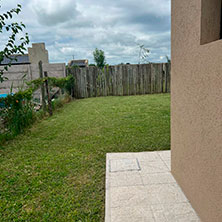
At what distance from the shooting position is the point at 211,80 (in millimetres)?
1364

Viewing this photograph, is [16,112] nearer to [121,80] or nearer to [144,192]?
[144,192]

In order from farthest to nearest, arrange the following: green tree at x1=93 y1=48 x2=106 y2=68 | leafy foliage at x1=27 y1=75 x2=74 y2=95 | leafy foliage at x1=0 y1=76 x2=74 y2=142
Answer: green tree at x1=93 y1=48 x2=106 y2=68, leafy foliage at x1=27 y1=75 x2=74 y2=95, leafy foliage at x1=0 y1=76 x2=74 y2=142

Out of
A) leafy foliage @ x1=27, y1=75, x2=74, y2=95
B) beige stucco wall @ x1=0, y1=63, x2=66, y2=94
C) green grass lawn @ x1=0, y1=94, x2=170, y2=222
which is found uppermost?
beige stucco wall @ x1=0, y1=63, x2=66, y2=94

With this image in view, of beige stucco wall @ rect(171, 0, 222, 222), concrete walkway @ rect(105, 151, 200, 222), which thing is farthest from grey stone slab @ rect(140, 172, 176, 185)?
beige stucco wall @ rect(171, 0, 222, 222)

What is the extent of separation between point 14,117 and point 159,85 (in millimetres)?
7691

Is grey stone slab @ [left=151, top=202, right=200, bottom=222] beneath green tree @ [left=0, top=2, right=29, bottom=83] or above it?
beneath

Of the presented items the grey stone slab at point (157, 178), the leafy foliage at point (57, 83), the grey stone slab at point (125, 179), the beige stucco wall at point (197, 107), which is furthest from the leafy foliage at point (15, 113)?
the beige stucco wall at point (197, 107)

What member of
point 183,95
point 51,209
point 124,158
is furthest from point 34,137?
point 183,95

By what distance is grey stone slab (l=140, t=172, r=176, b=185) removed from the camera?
227 cm

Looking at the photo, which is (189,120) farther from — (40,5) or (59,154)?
(40,5)

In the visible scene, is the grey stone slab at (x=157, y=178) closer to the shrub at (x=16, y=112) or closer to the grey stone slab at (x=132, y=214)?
the grey stone slab at (x=132, y=214)

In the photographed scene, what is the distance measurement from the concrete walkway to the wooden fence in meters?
7.42

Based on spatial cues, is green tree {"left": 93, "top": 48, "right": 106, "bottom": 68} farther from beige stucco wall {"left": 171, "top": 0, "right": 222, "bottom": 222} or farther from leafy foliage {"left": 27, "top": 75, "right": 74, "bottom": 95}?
beige stucco wall {"left": 171, "top": 0, "right": 222, "bottom": 222}

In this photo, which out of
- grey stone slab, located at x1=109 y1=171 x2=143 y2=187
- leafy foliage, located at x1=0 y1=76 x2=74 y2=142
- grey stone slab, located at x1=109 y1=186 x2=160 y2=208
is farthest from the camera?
leafy foliage, located at x1=0 y1=76 x2=74 y2=142
